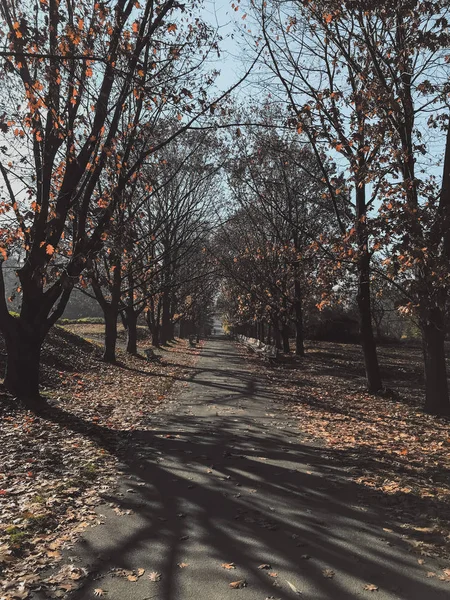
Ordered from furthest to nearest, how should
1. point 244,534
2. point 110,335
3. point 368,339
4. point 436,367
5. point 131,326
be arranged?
point 131,326 → point 110,335 → point 368,339 → point 436,367 → point 244,534

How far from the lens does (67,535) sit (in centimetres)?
411

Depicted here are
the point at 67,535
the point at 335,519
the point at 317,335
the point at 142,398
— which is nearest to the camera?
the point at 67,535

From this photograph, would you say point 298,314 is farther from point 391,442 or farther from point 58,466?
point 58,466

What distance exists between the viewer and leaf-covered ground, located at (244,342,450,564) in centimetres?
464

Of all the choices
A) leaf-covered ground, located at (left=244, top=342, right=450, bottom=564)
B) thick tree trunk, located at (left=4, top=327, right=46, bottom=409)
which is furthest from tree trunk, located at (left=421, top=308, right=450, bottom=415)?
thick tree trunk, located at (left=4, top=327, right=46, bottom=409)

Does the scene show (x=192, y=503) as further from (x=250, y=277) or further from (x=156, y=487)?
(x=250, y=277)

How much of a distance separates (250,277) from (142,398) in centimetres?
1785

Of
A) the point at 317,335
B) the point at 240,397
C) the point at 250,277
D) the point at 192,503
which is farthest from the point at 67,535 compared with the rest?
the point at 317,335

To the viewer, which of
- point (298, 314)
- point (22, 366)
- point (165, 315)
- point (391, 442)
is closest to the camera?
point (391, 442)

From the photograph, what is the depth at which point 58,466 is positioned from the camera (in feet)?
19.7

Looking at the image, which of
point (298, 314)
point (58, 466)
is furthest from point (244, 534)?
point (298, 314)

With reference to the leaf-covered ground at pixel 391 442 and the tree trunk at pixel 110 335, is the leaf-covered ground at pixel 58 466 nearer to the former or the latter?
the leaf-covered ground at pixel 391 442

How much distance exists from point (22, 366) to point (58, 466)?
12.8ft

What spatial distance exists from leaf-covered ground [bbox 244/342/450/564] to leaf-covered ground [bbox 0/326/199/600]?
9.93 ft
